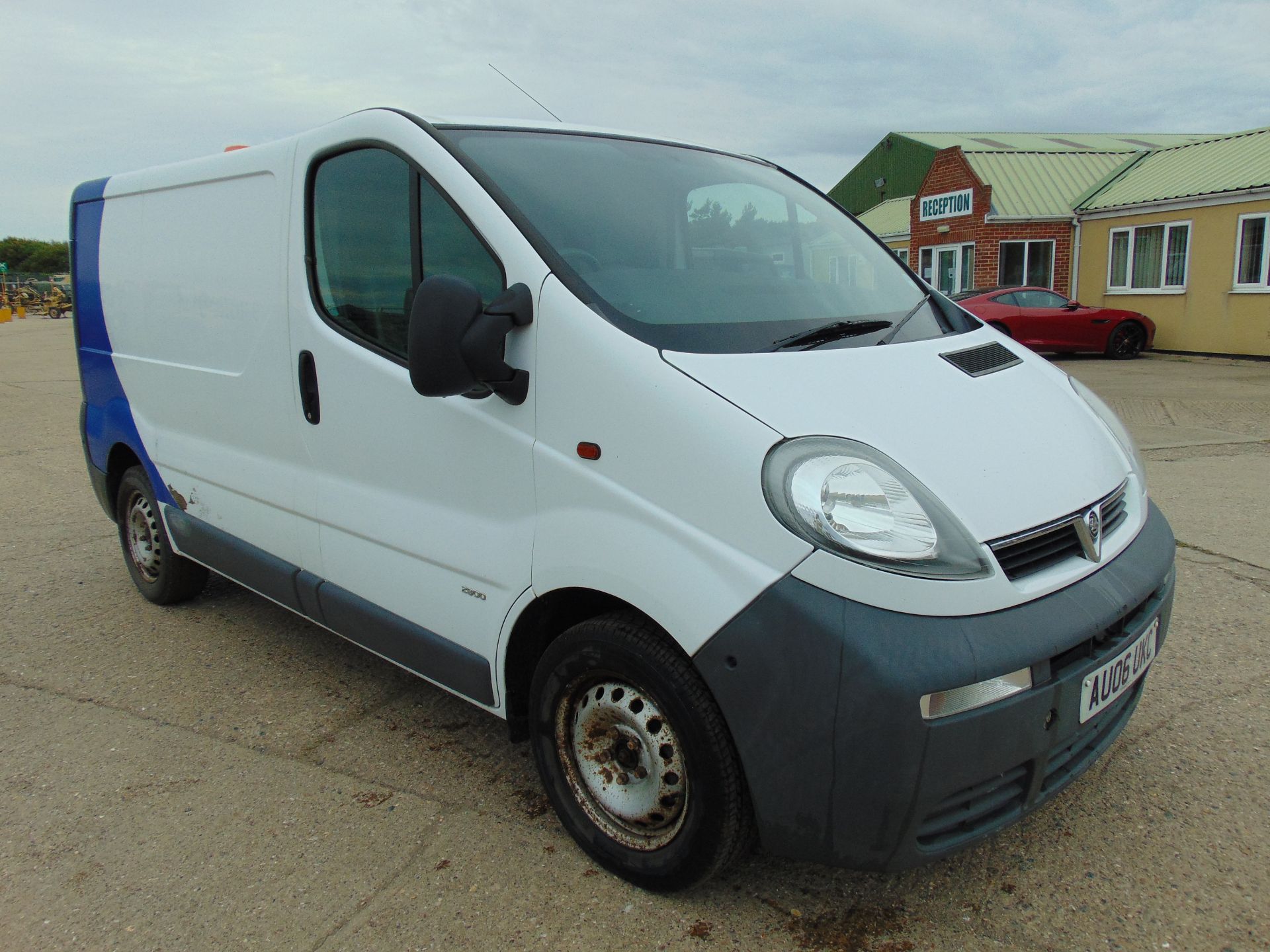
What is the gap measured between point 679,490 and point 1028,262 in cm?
2173

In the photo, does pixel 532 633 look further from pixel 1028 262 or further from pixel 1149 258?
pixel 1028 262

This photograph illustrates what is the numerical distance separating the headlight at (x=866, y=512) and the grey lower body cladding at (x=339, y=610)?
1.09 m

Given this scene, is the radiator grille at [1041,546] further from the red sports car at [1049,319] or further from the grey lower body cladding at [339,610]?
the red sports car at [1049,319]

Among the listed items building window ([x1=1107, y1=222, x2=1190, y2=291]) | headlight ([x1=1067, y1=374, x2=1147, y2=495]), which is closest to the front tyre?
headlight ([x1=1067, y1=374, x2=1147, y2=495])

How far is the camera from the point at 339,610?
10.1 ft

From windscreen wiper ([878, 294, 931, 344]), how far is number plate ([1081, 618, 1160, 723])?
0.96m

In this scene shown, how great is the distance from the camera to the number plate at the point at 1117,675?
2.07 meters

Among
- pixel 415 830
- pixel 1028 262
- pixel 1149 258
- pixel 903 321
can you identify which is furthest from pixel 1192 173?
pixel 415 830

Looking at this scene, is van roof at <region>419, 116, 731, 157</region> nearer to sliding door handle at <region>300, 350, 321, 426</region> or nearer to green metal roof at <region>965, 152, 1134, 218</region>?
sliding door handle at <region>300, 350, 321, 426</region>

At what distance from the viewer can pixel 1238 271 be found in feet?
55.0

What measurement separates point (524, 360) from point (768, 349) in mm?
597

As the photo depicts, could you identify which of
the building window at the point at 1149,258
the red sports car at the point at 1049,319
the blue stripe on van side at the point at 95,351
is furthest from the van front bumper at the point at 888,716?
the building window at the point at 1149,258

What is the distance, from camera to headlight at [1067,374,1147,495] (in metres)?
2.68

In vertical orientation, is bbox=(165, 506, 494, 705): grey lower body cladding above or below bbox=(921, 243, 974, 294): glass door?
below
